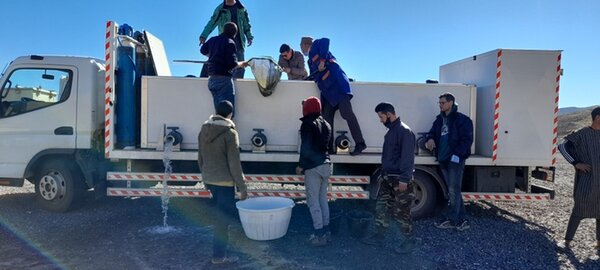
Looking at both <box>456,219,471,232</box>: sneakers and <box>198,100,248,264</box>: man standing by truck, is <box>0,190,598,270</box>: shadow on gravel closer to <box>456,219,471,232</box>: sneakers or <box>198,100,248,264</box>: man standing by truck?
<box>456,219,471,232</box>: sneakers

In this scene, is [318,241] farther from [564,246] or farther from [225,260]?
[564,246]

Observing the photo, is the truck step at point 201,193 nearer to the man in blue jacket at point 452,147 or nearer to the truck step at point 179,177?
the truck step at point 179,177

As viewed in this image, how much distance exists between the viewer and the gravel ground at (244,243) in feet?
15.0

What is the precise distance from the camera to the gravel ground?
457cm

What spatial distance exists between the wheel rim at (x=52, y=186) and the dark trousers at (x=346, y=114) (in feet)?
13.1

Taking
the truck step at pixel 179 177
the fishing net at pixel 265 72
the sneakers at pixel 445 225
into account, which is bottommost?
the sneakers at pixel 445 225

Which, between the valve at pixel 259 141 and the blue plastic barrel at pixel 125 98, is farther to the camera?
the blue plastic barrel at pixel 125 98

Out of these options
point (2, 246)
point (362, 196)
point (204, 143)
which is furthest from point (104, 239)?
point (362, 196)

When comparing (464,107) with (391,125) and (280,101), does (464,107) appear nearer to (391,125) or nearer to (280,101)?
(391,125)

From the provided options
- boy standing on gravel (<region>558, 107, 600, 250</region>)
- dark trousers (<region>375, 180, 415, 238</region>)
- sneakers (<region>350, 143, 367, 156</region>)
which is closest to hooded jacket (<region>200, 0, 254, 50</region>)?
sneakers (<region>350, 143, 367, 156</region>)

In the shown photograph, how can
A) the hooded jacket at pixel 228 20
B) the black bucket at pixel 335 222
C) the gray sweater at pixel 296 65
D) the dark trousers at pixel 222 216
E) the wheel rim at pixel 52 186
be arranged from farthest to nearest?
1. the gray sweater at pixel 296 65
2. the hooded jacket at pixel 228 20
3. the wheel rim at pixel 52 186
4. the black bucket at pixel 335 222
5. the dark trousers at pixel 222 216

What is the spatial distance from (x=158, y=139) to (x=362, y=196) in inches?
118

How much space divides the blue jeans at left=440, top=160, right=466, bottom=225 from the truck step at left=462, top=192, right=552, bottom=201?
0.88 ft

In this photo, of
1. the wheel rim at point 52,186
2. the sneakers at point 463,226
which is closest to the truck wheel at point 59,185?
the wheel rim at point 52,186
